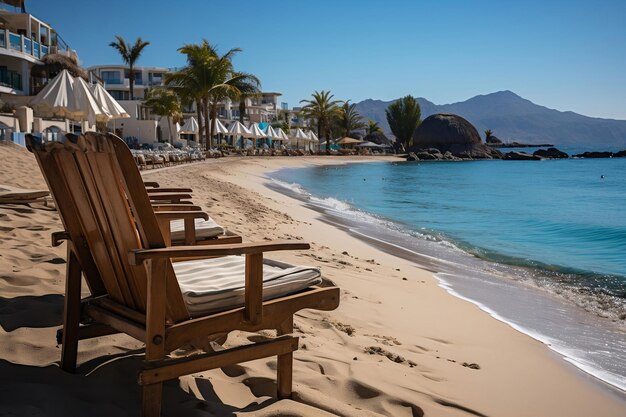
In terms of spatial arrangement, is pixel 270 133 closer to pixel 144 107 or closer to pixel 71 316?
pixel 144 107

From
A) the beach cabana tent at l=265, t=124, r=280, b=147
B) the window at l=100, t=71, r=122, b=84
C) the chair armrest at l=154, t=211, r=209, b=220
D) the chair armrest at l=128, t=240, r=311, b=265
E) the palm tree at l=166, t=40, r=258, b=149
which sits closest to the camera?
the chair armrest at l=128, t=240, r=311, b=265

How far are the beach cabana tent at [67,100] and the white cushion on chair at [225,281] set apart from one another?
14.4m

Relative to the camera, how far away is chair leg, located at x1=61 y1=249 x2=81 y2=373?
2.50 metres

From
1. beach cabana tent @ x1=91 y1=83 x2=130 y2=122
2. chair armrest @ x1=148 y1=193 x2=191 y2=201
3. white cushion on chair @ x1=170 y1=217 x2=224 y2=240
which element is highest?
beach cabana tent @ x1=91 y1=83 x2=130 y2=122

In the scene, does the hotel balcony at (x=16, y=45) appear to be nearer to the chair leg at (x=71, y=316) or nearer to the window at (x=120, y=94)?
the window at (x=120, y=94)

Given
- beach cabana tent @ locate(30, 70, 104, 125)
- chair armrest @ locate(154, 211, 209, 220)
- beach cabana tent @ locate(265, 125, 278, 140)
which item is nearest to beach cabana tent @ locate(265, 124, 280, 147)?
beach cabana tent @ locate(265, 125, 278, 140)

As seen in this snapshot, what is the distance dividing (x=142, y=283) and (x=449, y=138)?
3134 inches

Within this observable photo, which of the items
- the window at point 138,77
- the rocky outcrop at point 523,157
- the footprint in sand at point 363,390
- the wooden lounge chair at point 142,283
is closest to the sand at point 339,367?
the footprint in sand at point 363,390

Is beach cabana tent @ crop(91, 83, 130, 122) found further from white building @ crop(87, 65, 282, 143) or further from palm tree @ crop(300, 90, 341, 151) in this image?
palm tree @ crop(300, 90, 341, 151)

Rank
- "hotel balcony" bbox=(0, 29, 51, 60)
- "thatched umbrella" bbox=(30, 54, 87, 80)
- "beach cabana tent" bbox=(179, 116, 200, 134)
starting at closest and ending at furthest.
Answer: "hotel balcony" bbox=(0, 29, 51, 60) → "thatched umbrella" bbox=(30, 54, 87, 80) → "beach cabana tent" bbox=(179, 116, 200, 134)

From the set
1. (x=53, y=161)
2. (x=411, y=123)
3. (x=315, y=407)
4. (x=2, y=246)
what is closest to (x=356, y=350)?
(x=315, y=407)

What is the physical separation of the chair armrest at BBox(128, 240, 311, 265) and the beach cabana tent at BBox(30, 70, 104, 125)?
49.7 feet

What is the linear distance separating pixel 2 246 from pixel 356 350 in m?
3.00

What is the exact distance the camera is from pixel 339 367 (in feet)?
9.67
